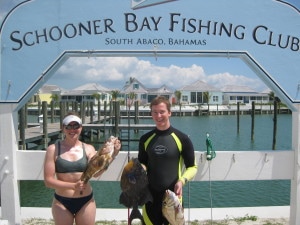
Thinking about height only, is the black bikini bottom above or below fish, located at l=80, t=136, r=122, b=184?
below

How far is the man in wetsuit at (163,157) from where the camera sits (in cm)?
390

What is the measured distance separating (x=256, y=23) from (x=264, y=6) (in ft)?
0.91

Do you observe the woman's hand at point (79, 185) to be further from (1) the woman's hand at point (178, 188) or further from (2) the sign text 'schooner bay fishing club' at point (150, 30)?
(2) the sign text 'schooner bay fishing club' at point (150, 30)

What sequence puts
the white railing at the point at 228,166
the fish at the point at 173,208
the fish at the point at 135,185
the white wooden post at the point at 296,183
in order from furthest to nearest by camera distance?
the white railing at the point at 228,166, the white wooden post at the point at 296,183, the fish at the point at 135,185, the fish at the point at 173,208

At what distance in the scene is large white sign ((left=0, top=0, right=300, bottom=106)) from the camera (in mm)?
5293

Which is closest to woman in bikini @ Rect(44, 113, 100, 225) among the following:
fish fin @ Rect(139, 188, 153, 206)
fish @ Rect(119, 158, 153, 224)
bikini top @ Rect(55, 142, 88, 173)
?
bikini top @ Rect(55, 142, 88, 173)

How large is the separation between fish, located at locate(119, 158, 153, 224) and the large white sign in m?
2.07

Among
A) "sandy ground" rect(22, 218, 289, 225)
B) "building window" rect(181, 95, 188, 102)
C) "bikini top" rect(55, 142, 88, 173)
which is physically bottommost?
"sandy ground" rect(22, 218, 289, 225)

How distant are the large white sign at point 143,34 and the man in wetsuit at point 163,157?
1.70 meters

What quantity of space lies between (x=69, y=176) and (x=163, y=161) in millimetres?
997

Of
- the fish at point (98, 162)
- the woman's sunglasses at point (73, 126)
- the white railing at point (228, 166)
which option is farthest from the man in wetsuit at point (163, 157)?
the white railing at point (228, 166)

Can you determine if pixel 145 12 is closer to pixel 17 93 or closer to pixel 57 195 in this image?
pixel 17 93

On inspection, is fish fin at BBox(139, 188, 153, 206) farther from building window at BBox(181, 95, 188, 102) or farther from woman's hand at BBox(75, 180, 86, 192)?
building window at BBox(181, 95, 188, 102)

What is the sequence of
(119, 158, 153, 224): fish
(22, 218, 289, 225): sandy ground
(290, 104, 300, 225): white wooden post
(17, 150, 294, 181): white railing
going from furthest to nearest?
1. (22, 218, 289, 225): sandy ground
2. (17, 150, 294, 181): white railing
3. (290, 104, 300, 225): white wooden post
4. (119, 158, 153, 224): fish
